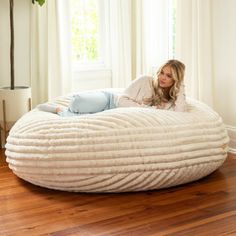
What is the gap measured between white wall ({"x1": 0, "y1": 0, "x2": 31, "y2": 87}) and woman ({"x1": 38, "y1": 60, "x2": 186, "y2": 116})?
1.24 meters

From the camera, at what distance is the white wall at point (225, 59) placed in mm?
3822

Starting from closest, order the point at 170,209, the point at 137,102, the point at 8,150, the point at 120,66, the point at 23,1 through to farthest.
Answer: the point at 170,209
the point at 8,150
the point at 137,102
the point at 23,1
the point at 120,66

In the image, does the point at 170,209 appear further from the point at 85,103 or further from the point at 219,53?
the point at 219,53

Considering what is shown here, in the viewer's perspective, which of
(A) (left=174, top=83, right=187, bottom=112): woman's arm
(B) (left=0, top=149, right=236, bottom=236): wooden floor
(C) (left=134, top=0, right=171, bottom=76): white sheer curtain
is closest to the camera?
(B) (left=0, top=149, right=236, bottom=236): wooden floor

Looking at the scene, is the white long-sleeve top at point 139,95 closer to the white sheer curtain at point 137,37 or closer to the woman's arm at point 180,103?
the woman's arm at point 180,103

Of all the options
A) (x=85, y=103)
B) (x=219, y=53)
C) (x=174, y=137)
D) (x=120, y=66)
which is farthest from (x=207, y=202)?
(x=120, y=66)

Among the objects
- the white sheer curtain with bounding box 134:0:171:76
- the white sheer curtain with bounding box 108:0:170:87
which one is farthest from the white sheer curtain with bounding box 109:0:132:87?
the white sheer curtain with bounding box 134:0:171:76

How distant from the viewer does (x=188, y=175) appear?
2877 mm

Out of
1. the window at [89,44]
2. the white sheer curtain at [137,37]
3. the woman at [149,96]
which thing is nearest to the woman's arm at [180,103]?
the woman at [149,96]

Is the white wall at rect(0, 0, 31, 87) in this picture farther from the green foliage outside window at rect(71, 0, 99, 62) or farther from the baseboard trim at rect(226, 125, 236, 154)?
the baseboard trim at rect(226, 125, 236, 154)

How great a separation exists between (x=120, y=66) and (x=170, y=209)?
2.85 meters

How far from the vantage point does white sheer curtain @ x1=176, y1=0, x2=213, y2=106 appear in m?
3.92

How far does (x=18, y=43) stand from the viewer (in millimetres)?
4621

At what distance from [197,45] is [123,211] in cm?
202
